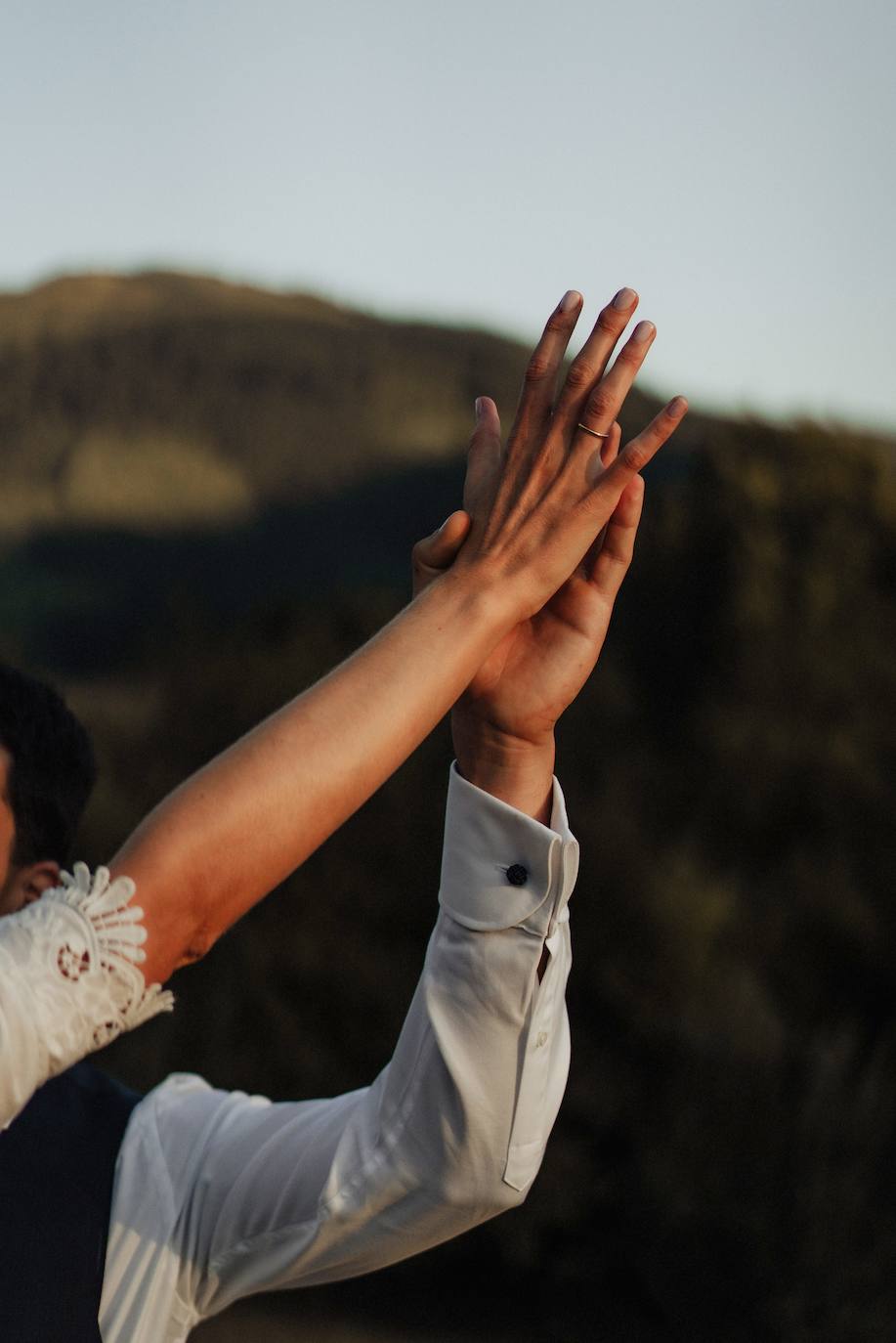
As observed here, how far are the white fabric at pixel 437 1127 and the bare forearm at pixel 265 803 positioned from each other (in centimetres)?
29

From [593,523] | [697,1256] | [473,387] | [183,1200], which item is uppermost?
[593,523]

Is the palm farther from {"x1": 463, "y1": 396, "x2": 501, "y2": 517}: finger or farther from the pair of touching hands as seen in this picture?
{"x1": 463, "y1": 396, "x2": 501, "y2": 517}: finger

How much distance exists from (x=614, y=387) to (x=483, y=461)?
0.42 ft

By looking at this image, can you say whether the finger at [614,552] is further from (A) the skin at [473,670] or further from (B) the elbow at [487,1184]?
(B) the elbow at [487,1184]

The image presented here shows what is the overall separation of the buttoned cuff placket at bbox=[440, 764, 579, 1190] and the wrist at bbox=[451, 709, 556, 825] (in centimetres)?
2

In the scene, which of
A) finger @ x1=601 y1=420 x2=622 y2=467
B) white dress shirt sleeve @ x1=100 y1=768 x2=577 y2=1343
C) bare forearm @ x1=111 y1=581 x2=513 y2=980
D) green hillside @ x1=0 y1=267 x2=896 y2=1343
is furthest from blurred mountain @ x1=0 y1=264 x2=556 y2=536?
bare forearm @ x1=111 y1=581 x2=513 y2=980

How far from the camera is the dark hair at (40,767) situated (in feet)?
4.45

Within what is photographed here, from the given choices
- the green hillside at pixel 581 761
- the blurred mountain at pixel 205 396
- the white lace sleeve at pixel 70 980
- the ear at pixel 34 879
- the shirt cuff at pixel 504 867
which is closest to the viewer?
the white lace sleeve at pixel 70 980

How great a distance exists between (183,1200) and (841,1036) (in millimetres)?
2721

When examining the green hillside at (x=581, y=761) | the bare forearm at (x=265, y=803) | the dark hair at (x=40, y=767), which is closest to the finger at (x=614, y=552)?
the bare forearm at (x=265, y=803)

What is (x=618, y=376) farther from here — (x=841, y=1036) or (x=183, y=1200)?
(x=841, y=1036)

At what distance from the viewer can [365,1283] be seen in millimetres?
4113

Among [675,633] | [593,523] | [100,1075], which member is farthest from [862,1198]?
[593,523]

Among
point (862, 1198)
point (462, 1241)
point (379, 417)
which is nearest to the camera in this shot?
point (862, 1198)
